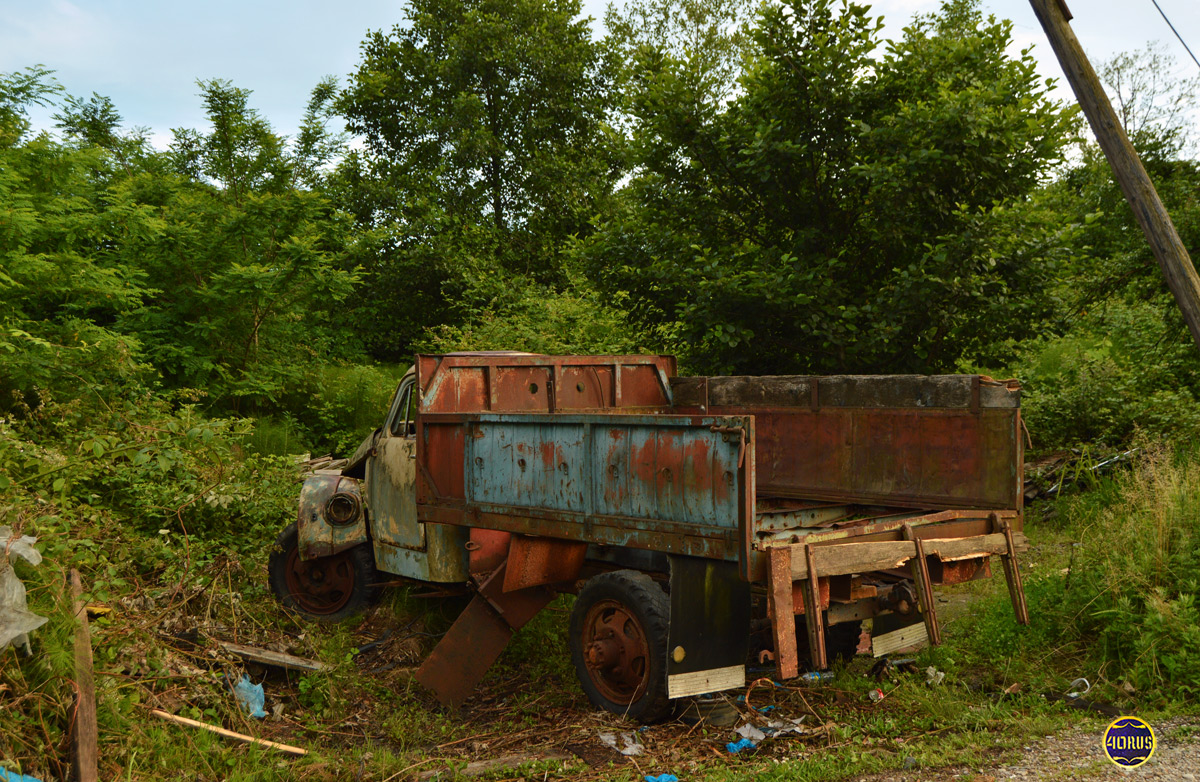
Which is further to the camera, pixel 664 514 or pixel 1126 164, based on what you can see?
pixel 1126 164

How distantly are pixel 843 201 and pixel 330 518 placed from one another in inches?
257

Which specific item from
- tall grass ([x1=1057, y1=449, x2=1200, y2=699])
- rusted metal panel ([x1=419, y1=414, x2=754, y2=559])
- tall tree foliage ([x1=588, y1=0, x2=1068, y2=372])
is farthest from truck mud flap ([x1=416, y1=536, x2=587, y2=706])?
tall tree foliage ([x1=588, y1=0, x2=1068, y2=372])

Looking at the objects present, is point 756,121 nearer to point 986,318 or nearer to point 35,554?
point 986,318

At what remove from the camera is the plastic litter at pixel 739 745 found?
14.6 feet

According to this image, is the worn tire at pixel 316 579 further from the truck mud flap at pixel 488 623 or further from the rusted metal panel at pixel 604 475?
the truck mud flap at pixel 488 623

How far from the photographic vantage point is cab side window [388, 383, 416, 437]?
21.6 feet

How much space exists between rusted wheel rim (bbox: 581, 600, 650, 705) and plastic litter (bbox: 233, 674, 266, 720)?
76.2 inches

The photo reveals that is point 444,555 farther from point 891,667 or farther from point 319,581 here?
point 891,667

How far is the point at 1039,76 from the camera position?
30.0 ft

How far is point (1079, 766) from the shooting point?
4.07 metres

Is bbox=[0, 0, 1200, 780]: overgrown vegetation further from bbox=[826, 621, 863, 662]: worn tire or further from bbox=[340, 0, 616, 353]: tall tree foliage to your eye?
bbox=[340, 0, 616, 353]: tall tree foliage

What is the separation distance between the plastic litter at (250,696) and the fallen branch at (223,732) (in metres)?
0.49

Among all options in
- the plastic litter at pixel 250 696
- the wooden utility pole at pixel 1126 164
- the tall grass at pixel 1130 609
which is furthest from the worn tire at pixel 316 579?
the wooden utility pole at pixel 1126 164

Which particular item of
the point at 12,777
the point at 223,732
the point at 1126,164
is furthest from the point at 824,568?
the point at 1126,164
